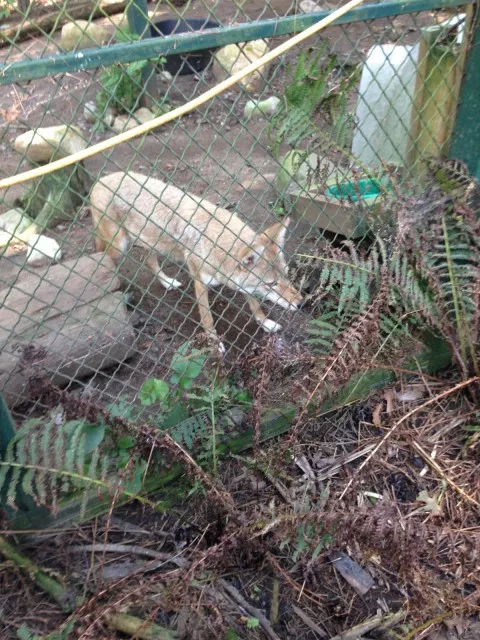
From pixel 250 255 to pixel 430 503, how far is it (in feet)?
7.00

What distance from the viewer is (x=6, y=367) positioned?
10.4ft

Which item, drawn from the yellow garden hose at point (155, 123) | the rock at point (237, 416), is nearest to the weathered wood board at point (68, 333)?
the rock at point (237, 416)

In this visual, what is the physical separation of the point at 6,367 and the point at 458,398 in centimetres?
266

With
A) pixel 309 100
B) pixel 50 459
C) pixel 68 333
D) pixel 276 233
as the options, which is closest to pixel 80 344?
pixel 68 333

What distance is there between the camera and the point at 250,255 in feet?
13.1

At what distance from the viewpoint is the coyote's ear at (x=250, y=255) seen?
155 inches

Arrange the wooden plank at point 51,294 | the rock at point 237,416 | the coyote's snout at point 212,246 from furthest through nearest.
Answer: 1. the coyote's snout at point 212,246
2. the wooden plank at point 51,294
3. the rock at point 237,416

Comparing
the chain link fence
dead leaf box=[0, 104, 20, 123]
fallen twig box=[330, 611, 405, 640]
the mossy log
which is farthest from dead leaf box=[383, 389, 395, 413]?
the mossy log

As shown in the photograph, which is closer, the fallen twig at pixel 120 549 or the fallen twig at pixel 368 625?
the fallen twig at pixel 368 625

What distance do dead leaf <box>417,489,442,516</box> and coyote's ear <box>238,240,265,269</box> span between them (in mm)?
1954

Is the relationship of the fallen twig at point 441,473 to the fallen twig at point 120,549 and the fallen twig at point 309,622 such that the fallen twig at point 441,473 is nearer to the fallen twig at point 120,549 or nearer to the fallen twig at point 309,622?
the fallen twig at point 309,622

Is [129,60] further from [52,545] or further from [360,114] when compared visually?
[360,114]

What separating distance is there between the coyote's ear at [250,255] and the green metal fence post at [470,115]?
143cm

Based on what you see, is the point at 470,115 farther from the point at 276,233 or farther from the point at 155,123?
the point at 155,123
